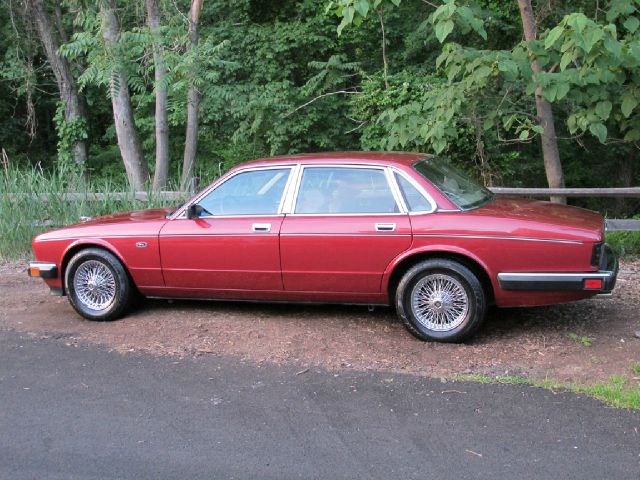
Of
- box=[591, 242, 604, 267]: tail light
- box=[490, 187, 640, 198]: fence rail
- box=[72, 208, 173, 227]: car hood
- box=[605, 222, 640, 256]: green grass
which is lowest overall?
box=[605, 222, 640, 256]: green grass

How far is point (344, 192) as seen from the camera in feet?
19.9

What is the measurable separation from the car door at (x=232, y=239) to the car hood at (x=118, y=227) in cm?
16

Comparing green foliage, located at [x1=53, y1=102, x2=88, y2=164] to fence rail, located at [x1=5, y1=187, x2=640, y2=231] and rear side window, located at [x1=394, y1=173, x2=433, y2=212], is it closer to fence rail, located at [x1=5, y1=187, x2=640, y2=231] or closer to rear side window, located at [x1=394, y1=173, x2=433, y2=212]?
fence rail, located at [x1=5, y1=187, x2=640, y2=231]

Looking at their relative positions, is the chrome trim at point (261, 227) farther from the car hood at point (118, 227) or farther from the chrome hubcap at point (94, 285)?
the chrome hubcap at point (94, 285)

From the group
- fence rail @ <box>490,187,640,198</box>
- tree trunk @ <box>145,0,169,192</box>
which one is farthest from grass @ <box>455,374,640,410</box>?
tree trunk @ <box>145,0,169,192</box>

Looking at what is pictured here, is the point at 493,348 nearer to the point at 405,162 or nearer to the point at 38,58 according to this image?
the point at 405,162

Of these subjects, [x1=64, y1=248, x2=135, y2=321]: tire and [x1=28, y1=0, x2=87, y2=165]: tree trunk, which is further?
[x1=28, y1=0, x2=87, y2=165]: tree trunk

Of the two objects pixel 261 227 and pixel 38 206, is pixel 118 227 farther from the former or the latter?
pixel 38 206

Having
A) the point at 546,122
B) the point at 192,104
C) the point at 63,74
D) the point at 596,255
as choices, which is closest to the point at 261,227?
the point at 596,255

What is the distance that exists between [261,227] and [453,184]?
1666 mm

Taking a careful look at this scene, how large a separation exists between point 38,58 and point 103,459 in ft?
65.0

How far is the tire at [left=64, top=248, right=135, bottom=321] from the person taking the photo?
660 cm

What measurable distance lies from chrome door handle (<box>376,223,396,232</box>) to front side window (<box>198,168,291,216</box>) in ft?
3.12

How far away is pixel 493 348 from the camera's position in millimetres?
5574
